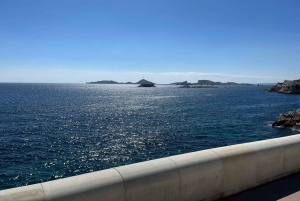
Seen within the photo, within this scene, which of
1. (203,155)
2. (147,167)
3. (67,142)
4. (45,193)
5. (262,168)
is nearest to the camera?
(45,193)

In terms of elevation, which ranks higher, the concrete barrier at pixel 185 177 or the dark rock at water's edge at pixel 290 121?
the concrete barrier at pixel 185 177

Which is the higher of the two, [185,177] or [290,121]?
[185,177]

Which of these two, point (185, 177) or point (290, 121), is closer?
point (185, 177)

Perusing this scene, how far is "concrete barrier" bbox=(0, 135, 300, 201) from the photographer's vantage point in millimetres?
3447

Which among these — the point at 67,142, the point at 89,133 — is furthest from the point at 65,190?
the point at 89,133

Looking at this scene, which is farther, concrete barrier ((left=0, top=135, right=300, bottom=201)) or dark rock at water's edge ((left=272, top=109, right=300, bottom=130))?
dark rock at water's edge ((left=272, top=109, right=300, bottom=130))

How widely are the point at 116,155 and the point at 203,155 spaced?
61.2ft

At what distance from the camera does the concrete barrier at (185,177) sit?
345 centimetres

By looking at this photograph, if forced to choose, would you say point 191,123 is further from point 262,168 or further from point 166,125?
point 262,168

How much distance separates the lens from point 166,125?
1511 inches

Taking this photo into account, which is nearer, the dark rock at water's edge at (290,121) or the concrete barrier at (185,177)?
the concrete barrier at (185,177)

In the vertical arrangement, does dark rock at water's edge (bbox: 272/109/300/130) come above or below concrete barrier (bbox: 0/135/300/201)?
below

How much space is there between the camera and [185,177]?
4289 mm

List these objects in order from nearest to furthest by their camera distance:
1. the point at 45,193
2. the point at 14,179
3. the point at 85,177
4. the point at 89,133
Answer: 1. the point at 45,193
2. the point at 85,177
3. the point at 14,179
4. the point at 89,133
